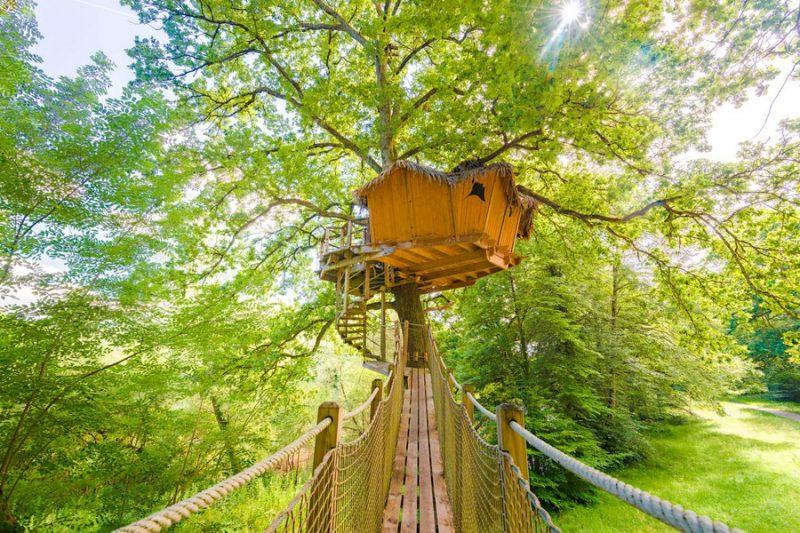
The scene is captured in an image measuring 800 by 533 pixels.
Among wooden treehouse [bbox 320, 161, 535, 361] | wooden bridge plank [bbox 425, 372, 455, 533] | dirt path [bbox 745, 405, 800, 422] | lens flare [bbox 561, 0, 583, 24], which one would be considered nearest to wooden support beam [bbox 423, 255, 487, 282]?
wooden treehouse [bbox 320, 161, 535, 361]

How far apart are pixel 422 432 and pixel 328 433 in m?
5.13

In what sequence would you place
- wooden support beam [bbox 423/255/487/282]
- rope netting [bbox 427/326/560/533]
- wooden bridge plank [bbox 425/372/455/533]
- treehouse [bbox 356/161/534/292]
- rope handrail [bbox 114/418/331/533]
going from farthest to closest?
wooden support beam [bbox 423/255/487/282] < treehouse [bbox 356/161/534/292] < wooden bridge plank [bbox 425/372/455/533] < rope netting [bbox 427/326/560/533] < rope handrail [bbox 114/418/331/533]

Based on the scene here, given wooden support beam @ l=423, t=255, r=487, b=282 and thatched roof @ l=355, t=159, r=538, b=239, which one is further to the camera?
wooden support beam @ l=423, t=255, r=487, b=282

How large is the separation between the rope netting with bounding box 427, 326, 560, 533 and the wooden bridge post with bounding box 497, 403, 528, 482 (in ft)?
0.26

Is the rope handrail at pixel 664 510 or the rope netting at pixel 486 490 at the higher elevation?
the rope handrail at pixel 664 510

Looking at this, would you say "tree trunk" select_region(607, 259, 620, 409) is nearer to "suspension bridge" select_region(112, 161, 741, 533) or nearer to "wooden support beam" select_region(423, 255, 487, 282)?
"wooden support beam" select_region(423, 255, 487, 282)

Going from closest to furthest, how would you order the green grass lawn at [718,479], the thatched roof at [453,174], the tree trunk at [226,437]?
the thatched roof at [453,174], the tree trunk at [226,437], the green grass lawn at [718,479]

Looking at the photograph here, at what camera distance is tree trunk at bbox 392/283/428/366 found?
11.3 metres

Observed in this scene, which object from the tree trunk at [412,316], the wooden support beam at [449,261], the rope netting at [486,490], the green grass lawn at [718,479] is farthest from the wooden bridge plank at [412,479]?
the green grass lawn at [718,479]

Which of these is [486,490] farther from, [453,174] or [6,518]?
[6,518]

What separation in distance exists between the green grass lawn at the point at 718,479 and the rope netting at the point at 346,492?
825cm

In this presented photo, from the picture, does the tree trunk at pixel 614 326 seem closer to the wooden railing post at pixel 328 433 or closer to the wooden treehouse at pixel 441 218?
the wooden treehouse at pixel 441 218

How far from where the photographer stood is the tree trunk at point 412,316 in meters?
11.3

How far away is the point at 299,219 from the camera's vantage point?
12.7m
